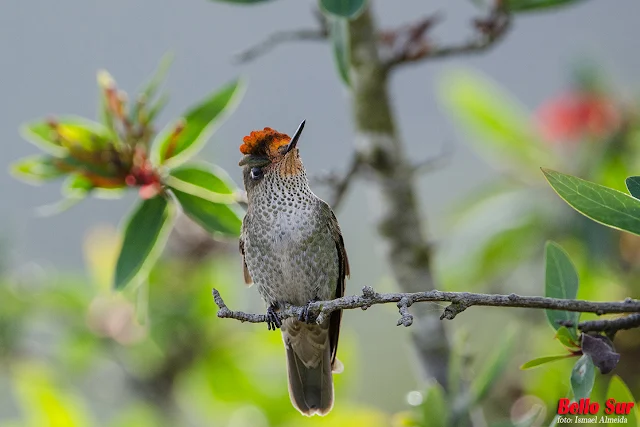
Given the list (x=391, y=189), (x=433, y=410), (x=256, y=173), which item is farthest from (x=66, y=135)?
(x=433, y=410)

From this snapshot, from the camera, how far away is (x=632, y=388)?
209 cm

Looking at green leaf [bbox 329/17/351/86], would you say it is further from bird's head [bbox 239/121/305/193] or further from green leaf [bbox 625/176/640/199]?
green leaf [bbox 625/176/640/199]

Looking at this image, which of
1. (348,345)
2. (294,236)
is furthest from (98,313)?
(294,236)

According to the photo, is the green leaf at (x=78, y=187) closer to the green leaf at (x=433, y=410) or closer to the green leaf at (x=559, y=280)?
the green leaf at (x=433, y=410)

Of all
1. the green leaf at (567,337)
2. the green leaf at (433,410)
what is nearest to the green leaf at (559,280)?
the green leaf at (567,337)

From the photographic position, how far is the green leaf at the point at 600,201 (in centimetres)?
108

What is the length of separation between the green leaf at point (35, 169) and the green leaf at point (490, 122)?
4.72 feet

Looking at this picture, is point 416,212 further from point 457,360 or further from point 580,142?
point 580,142

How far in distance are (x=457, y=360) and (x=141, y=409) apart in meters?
1.32

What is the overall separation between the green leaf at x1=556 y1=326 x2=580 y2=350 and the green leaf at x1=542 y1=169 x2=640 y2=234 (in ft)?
0.59

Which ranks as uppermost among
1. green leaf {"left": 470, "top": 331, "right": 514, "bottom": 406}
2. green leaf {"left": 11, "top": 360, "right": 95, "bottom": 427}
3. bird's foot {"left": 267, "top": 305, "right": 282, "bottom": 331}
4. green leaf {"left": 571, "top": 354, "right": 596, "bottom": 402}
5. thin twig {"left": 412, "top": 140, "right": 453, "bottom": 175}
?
thin twig {"left": 412, "top": 140, "right": 453, "bottom": 175}

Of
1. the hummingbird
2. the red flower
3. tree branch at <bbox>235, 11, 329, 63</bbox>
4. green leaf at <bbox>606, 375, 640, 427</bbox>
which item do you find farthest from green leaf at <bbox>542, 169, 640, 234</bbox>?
the red flower

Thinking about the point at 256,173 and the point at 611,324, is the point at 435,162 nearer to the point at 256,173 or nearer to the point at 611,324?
the point at 256,173

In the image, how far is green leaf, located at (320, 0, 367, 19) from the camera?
1.22 metres
